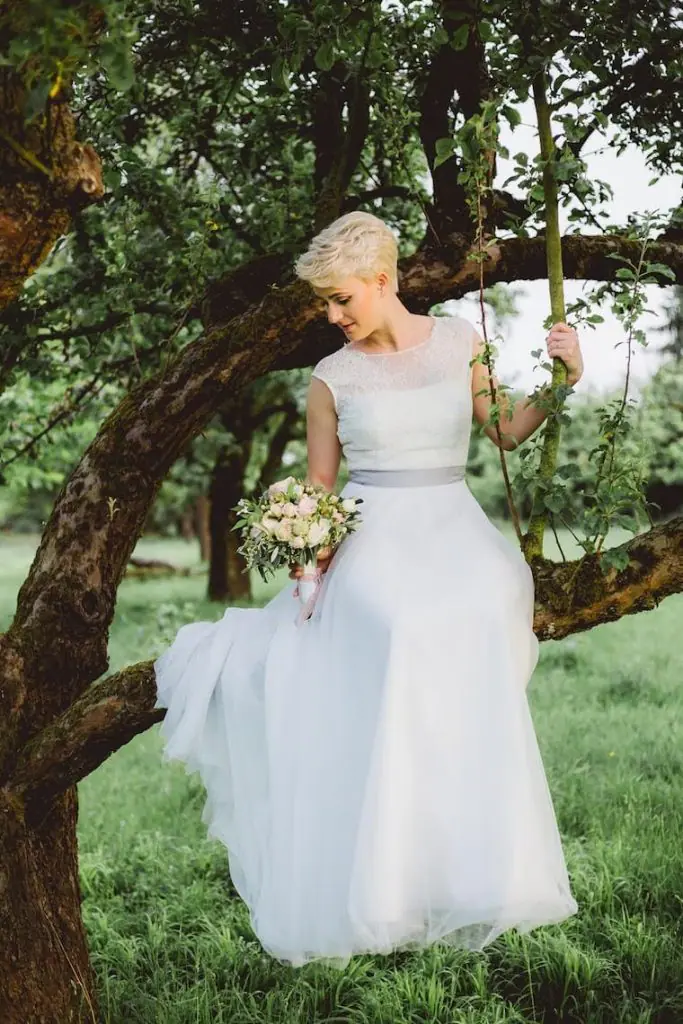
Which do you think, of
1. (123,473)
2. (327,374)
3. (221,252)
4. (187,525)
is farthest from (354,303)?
(187,525)

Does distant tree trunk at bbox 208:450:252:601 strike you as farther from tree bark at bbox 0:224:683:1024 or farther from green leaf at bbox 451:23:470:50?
green leaf at bbox 451:23:470:50

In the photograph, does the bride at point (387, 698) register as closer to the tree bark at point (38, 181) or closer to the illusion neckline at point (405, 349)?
the illusion neckline at point (405, 349)

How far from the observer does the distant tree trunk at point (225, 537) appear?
1332cm

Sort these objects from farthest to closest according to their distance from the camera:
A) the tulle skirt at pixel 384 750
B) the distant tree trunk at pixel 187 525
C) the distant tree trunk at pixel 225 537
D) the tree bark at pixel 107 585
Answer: the distant tree trunk at pixel 187 525, the distant tree trunk at pixel 225 537, the tree bark at pixel 107 585, the tulle skirt at pixel 384 750

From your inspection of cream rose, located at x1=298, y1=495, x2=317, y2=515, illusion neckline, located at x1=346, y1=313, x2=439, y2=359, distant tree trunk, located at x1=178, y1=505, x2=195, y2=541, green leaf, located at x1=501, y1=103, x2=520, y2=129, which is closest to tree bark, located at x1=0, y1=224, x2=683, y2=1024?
illusion neckline, located at x1=346, y1=313, x2=439, y2=359

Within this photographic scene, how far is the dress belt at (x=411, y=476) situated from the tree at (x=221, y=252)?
1.41 feet

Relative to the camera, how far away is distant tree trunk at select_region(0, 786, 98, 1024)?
11.8ft

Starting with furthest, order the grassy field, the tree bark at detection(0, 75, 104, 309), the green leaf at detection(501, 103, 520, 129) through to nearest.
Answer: the grassy field, the green leaf at detection(501, 103, 520, 129), the tree bark at detection(0, 75, 104, 309)

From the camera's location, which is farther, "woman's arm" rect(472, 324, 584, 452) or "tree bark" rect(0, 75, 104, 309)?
"woman's arm" rect(472, 324, 584, 452)

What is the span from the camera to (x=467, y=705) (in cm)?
310

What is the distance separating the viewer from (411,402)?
359 cm

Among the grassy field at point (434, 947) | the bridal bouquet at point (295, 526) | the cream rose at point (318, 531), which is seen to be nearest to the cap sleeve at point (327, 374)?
the bridal bouquet at point (295, 526)

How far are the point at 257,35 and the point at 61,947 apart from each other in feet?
10.0

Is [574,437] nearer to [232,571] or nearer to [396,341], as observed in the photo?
[232,571]
